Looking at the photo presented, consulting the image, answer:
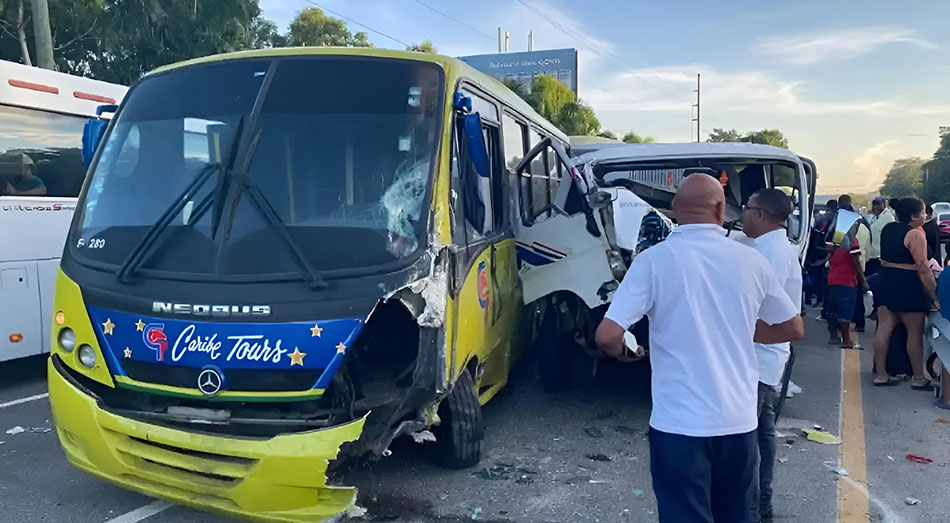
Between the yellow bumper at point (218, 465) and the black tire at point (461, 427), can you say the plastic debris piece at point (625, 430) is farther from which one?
the yellow bumper at point (218, 465)

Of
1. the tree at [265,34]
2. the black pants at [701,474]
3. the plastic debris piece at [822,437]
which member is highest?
the tree at [265,34]

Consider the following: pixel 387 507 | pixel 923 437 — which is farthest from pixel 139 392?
pixel 923 437

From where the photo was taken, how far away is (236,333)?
12.9 ft

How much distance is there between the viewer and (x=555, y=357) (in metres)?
7.18

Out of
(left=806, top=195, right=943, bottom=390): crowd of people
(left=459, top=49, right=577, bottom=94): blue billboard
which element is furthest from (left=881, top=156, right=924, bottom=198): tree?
(left=806, top=195, right=943, bottom=390): crowd of people

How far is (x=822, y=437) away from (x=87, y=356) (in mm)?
5169

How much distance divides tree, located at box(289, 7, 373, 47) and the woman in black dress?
94.3ft

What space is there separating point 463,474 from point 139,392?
2104 millimetres

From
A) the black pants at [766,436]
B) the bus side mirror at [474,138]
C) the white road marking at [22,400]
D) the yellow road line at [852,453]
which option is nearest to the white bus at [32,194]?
the white road marking at [22,400]

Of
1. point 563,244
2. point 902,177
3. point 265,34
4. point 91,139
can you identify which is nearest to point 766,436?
point 563,244

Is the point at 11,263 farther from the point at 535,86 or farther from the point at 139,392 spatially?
the point at 535,86

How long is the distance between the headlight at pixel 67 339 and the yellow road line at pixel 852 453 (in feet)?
14.5

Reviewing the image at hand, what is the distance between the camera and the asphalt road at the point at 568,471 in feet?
15.0

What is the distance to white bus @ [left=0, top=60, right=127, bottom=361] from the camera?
24.2 ft
